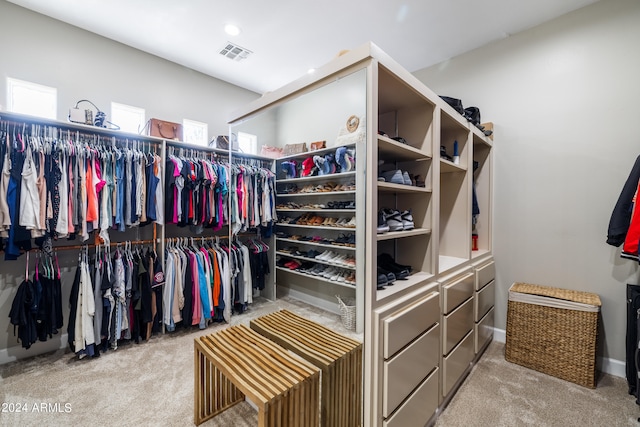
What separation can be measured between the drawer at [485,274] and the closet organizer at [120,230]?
180cm

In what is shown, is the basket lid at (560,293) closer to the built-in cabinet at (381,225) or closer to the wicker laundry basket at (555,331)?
the wicker laundry basket at (555,331)

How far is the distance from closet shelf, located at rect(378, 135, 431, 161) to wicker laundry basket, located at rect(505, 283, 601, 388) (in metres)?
1.61

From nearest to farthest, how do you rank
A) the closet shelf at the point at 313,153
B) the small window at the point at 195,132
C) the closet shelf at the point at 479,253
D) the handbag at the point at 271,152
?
the closet shelf at the point at 313,153, the handbag at the point at 271,152, the closet shelf at the point at 479,253, the small window at the point at 195,132

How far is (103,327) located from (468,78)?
172 inches

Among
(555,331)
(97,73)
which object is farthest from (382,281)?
(97,73)

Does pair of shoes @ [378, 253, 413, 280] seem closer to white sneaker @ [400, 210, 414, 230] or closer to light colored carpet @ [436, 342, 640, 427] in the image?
white sneaker @ [400, 210, 414, 230]

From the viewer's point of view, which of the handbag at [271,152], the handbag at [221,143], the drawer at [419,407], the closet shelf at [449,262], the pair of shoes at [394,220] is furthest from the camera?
the handbag at [221,143]

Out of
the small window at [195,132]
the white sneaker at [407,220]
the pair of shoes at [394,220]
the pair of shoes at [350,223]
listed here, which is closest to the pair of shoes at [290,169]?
the pair of shoes at [350,223]

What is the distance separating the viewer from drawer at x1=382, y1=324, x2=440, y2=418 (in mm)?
1295

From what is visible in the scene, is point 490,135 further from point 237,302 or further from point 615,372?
point 237,302

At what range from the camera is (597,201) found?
2270mm

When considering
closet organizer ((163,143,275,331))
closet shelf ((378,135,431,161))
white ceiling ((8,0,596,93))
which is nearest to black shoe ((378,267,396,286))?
closet shelf ((378,135,431,161))

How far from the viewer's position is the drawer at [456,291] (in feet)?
5.80

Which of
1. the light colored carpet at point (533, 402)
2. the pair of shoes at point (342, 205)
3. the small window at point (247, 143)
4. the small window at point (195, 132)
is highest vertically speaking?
the small window at point (195, 132)
